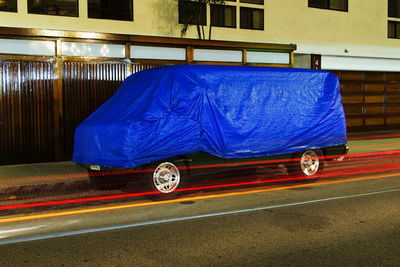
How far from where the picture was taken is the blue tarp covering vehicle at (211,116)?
25.5 ft

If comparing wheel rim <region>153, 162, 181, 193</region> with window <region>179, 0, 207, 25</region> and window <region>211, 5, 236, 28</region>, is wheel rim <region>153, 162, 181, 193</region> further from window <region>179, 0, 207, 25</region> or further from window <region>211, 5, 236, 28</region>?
window <region>211, 5, 236, 28</region>

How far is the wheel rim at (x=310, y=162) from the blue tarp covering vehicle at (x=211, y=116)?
0.23m

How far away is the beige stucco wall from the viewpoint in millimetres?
14820

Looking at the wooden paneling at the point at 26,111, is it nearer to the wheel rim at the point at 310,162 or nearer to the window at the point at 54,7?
the window at the point at 54,7

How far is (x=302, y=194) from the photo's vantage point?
27.9 ft

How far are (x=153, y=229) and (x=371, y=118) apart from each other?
55.0 feet

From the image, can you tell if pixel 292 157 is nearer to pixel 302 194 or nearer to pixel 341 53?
pixel 302 194

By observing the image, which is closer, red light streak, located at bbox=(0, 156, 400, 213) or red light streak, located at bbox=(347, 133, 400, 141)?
red light streak, located at bbox=(0, 156, 400, 213)

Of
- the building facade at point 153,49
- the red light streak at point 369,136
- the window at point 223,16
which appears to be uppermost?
the window at point 223,16

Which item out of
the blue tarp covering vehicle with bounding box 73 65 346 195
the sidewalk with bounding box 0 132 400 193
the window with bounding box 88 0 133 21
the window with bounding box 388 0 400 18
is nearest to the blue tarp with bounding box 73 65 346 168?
the blue tarp covering vehicle with bounding box 73 65 346 195

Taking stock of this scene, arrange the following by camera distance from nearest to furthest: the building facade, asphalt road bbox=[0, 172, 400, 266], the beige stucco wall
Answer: asphalt road bbox=[0, 172, 400, 266], the building facade, the beige stucco wall

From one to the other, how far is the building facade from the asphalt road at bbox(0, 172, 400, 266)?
564 centimetres

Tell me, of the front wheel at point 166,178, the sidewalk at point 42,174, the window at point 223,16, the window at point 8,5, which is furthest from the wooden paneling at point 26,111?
the window at point 223,16

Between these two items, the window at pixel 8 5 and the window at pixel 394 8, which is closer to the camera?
the window at pixel 8 5
